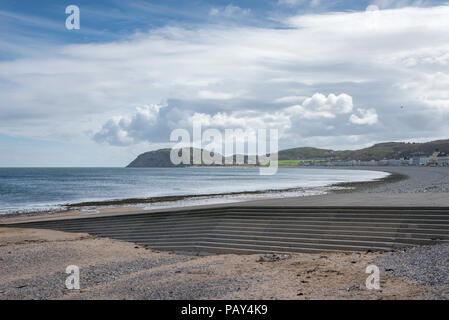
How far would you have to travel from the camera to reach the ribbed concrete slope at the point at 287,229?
11438 millimetres

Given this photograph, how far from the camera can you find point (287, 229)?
1299 cm

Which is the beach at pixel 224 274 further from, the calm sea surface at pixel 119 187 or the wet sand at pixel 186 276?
the calm sea surface at pixel 119 187
